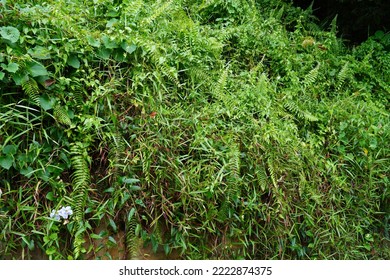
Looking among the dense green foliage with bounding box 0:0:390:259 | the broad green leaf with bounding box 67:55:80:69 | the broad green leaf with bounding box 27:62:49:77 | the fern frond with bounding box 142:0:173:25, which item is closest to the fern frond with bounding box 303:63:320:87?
the dense green foliage with bounding box 0:0:390:259

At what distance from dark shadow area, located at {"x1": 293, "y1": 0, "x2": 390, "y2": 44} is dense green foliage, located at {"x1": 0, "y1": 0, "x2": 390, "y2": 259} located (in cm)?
189

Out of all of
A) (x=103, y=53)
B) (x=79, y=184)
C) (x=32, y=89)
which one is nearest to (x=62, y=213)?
(x=79, y=184)

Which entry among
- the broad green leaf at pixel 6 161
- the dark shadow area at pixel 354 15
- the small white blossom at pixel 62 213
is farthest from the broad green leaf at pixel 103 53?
the dark shadow area at pixel 354 15

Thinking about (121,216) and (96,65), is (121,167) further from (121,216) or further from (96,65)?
(96,65)

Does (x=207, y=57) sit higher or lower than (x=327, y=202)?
higher

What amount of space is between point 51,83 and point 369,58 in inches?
148

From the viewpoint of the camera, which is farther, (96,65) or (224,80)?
(224,80)

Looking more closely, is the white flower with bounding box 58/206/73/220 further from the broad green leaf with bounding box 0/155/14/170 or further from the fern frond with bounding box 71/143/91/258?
the broad green leaf with bounding box 0/155/14/170

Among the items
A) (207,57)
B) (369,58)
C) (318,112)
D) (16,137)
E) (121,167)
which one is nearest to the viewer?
(16,137)

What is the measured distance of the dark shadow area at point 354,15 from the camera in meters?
A: 5.42

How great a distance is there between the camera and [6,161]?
8.10 ft

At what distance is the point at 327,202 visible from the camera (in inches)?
136

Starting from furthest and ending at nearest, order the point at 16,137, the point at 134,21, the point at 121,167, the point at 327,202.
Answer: the point at 327,202 → the point at 134,21 → the point at 121,167 → the point at 16,137
